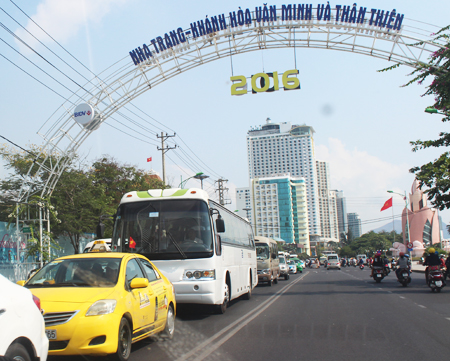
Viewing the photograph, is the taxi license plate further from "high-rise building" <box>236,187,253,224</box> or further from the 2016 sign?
"high-rise building" <box>236,187,253,224</box>

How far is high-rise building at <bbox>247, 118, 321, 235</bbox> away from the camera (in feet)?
604

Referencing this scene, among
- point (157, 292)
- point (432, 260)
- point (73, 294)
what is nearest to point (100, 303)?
point (73, 294)

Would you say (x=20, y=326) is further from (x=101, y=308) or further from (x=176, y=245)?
(x=176, y=245)

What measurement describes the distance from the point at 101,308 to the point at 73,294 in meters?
0.47

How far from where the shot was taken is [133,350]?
24.0ft

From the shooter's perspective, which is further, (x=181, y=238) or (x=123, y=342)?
(x=181, y=238)

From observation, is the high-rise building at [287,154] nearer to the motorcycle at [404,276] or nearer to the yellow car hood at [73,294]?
the motorcycle at [404,276]

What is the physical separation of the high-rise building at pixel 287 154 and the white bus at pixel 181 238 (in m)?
173

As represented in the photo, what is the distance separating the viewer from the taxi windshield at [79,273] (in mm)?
6843

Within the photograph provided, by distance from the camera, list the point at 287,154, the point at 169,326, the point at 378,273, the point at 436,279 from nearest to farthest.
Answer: the point at 169,326 → the point at 436,279 → the point at 378,273 → the point at 287,154

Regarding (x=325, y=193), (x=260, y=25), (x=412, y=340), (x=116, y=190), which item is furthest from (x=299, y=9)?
(x=325, y=193)

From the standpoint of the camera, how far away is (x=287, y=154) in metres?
186

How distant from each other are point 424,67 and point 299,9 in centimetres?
598

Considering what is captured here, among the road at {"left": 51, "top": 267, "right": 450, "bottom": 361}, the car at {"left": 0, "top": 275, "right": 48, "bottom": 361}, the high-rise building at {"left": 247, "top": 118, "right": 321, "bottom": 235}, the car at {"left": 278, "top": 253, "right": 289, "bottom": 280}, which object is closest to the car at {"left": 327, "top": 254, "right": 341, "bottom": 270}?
the car at {"left": 278, "top": 253, "right": 289, "bottom": 280}
